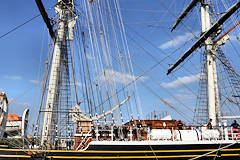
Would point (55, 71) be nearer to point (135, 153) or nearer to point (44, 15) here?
point (44, 15)

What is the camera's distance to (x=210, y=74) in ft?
42.9

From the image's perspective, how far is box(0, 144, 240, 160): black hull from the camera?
7.10 metres

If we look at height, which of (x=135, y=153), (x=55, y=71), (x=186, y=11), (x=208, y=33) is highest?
(x=186, y=11)

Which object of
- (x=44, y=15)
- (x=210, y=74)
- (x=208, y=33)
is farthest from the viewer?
(x=208, y=33)

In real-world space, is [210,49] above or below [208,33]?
below

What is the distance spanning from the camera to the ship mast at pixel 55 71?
9911mm

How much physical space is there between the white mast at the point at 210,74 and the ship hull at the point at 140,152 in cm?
325

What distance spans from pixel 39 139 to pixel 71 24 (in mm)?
7625

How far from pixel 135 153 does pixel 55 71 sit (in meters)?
6.25

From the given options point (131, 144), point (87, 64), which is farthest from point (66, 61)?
point (131, 144)

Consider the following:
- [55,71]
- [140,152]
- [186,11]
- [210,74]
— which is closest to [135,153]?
[140,152]

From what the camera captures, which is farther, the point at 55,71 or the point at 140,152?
the point at 55,71

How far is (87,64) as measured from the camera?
13.2m

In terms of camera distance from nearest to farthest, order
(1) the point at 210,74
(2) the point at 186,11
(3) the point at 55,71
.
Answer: (3) the point at 55,71 → (1) the point at 210,74 → (2) the point at 186,11
